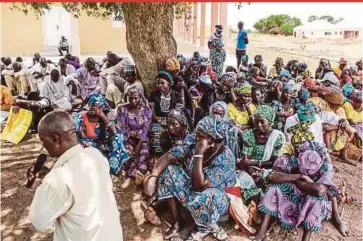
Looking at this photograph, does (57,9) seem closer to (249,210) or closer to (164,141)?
(164,141)

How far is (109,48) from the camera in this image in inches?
682

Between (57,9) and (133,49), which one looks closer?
(133,49)

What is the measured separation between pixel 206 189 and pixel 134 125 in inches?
63.3

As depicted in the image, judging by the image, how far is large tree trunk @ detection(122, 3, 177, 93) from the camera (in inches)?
208

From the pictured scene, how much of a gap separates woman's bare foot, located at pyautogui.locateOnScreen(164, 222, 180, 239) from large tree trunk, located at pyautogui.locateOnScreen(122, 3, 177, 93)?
101 inches

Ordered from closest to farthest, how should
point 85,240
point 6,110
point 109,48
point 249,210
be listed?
point 85,240 < point 249,210 < point 6,110 < point 109,48

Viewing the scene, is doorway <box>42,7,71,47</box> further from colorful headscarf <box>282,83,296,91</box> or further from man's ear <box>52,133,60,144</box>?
man's ear <box>52,133,60,144</box>

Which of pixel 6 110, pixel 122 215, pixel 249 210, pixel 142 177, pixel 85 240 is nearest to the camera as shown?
pixel 85 240

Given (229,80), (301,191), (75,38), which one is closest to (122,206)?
(301,191)

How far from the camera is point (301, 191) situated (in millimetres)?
3299

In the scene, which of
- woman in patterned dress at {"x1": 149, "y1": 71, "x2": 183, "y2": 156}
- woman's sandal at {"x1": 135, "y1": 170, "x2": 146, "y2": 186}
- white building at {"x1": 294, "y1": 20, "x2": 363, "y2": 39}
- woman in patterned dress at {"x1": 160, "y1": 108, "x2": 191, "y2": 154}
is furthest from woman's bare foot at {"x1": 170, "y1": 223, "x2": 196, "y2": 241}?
white building at {"x1": 294, "y1": 20, "x2": 363, "y2": 39}

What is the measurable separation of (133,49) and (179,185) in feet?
8.96

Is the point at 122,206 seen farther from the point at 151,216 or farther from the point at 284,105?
the point at 284,105

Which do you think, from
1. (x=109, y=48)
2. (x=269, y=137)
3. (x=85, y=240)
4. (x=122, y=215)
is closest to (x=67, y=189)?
(x=85, y=240)
